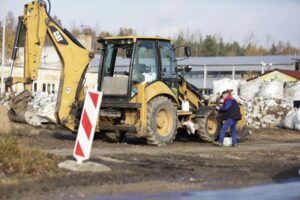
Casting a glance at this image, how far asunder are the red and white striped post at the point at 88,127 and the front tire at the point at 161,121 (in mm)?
5374

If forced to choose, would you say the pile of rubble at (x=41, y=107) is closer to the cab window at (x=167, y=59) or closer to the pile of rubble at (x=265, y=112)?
the cab window at (x=167, y=59)

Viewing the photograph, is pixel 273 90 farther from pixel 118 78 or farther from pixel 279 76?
pixel 279 76

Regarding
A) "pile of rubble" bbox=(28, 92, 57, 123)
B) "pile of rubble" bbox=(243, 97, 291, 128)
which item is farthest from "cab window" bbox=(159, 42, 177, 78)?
"pile of rubble" bbox=(243, 97, 291, 128)

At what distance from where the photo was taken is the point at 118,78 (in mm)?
17562

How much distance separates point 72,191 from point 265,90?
27.5m

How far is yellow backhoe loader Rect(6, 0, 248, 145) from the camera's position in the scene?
17.1 m

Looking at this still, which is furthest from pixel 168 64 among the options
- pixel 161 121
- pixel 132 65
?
pixel 161 121

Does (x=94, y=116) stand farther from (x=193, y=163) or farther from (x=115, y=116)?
(x=115, y=116)

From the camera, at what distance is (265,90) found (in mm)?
35938

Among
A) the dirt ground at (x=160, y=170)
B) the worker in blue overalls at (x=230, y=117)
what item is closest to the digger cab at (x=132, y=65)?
the dirt ground at (x=160, y=170)

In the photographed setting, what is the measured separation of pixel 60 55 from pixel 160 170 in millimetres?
6989

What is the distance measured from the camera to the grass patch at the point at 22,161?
10.6 m

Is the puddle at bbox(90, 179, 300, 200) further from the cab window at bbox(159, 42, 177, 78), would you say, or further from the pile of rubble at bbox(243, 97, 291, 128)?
the pile of rubble at bbox(243, 97, 291, 128)

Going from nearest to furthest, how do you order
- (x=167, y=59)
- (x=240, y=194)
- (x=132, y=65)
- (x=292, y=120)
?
1. (x=240, y=194)
2. (x=132, y=65)
3. (x=167, y=59)
4. (x=292, y=120)
